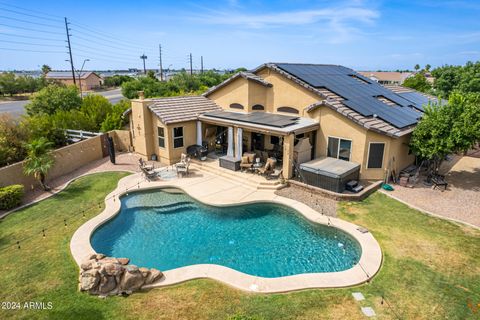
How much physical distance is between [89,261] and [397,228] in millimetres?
12982

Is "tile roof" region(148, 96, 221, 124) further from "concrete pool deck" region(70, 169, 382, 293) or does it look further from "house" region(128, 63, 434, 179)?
"concrete pool deck" region(70, 169, 382, 293)

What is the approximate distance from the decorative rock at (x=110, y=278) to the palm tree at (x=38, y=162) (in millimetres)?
10301

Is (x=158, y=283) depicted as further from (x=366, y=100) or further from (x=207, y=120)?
(x=366, y=100)

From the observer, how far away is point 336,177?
1664cm

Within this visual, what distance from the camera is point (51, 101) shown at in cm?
2989

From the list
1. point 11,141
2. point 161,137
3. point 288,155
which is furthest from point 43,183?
point 288,155

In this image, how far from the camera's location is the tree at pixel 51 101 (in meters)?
29.8

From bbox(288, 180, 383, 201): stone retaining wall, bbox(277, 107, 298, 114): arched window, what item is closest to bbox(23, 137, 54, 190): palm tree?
bbox(288, 180, 383, 201): stone retaining wall

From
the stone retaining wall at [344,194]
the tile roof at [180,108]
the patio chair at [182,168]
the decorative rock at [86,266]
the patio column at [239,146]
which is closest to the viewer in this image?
the decorative rock at [86,266]

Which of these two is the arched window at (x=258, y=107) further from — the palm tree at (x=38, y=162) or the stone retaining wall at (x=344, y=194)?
the palm tree at (x=38, y=162)

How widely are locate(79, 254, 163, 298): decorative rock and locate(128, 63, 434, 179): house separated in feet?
37.6

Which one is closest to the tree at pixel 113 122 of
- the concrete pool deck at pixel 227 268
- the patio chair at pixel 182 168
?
the concrete pool deck at pixel 227 268

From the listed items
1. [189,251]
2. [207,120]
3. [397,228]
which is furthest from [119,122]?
[397,228]

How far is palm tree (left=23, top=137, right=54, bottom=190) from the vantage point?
17380 mm
